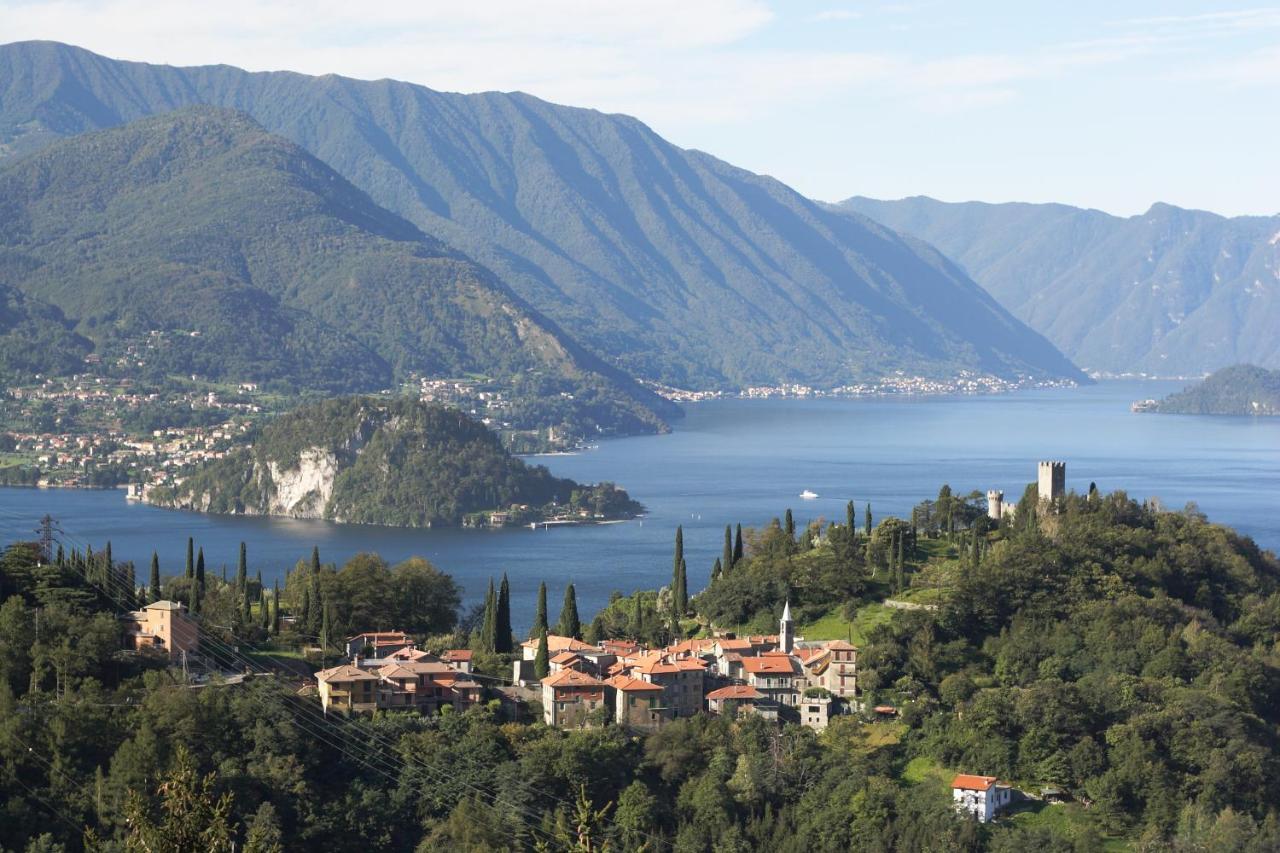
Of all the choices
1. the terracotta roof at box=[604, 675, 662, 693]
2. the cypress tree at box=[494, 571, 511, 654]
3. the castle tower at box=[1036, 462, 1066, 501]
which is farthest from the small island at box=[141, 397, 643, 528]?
the terracotta roof at box=[604, 675, 662, 693]

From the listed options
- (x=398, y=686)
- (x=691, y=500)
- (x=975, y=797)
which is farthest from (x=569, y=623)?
(x=691, y=500)

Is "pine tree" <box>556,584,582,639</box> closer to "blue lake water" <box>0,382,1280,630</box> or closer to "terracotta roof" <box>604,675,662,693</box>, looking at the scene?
"terracotta roof" <box>604,675,662,693</box>

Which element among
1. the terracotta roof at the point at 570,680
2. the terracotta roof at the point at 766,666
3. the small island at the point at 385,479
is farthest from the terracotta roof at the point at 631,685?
the small island at the point at 385,479

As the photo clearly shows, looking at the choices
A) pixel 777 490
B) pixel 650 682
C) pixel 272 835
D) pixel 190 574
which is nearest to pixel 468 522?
pixel 777 490

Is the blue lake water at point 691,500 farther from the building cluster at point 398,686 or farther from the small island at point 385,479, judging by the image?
the building cluster at point 398,686

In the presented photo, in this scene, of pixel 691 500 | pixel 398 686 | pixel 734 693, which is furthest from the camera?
pixel 691 500

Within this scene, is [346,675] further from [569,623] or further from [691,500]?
[691,500]

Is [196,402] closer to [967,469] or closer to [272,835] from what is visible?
[967,469]
